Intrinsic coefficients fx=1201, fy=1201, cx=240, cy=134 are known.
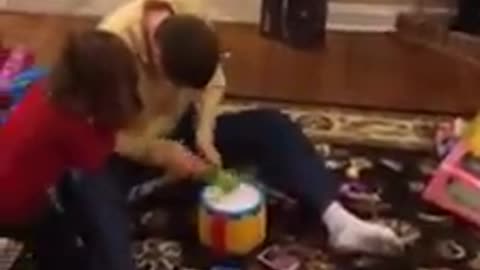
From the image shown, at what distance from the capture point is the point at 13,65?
2.29m

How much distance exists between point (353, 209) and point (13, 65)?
0.70 meters

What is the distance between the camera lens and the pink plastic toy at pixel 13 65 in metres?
2.19

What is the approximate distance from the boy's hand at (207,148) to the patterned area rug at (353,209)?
12cm

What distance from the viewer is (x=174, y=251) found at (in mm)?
2057

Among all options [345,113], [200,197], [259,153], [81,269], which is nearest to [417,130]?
[345,113]

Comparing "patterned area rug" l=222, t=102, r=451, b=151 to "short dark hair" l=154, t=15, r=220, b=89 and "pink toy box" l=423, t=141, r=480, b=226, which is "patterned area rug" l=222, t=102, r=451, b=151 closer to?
"pink toy box" l=423, t=141, r=480, b=226

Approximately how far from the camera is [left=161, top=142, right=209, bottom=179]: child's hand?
6.48 ft

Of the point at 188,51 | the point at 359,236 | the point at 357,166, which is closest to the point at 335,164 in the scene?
the point at 357,166

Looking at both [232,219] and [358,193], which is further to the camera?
[358,193]

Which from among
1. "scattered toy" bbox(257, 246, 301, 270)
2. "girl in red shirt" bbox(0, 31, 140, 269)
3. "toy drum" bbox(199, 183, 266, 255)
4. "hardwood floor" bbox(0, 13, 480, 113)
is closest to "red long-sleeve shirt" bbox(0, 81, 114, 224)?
"girl in red shirt" bbox(0, 31, 140, 269)

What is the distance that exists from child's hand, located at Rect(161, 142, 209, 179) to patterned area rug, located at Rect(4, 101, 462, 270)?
128mm

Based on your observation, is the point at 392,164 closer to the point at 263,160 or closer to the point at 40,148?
the point at 263,160

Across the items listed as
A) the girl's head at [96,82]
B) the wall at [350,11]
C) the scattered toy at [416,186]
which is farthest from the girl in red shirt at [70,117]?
the wall at [350,11]

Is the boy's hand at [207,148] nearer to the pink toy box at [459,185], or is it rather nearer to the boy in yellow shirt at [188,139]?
the boy in yellow shirt at [188,139]
